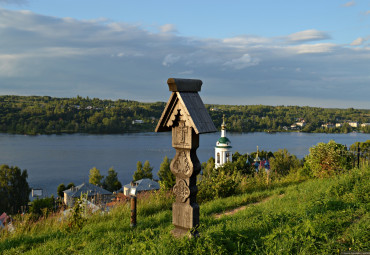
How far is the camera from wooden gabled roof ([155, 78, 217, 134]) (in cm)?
465

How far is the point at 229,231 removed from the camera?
4770 millimetres

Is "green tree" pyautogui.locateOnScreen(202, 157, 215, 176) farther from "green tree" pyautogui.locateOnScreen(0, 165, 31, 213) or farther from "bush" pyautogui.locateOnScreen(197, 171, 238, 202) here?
"green tree" pyautogui.locateOnScreen(0, 165, 31, 213)

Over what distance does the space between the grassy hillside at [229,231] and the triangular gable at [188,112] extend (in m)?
1.67

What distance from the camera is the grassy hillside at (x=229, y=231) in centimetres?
423

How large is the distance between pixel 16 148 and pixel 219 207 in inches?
4521

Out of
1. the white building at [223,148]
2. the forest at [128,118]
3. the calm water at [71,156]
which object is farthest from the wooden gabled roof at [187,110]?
the forest at [128,118]

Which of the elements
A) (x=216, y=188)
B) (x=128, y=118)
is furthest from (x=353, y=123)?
(x=216, y=188)

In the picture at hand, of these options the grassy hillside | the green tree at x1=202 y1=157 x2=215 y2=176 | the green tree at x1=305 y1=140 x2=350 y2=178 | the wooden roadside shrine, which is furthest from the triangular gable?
the green tree at x1=305 y1=140 x2=350 y2=178

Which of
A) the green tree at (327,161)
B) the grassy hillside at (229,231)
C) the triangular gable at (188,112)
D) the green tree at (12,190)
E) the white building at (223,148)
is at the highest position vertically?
the triangular gable at (188,112)

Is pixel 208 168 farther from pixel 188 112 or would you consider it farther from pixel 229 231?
pixel 188 112

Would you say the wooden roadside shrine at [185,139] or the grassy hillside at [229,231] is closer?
the grassy hillside at [229,231]

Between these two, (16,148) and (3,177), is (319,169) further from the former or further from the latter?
(16,148)

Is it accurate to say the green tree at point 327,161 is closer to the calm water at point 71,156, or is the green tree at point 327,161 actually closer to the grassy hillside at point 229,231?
the grassy hillside at point 229,231

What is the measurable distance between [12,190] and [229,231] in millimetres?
55156
